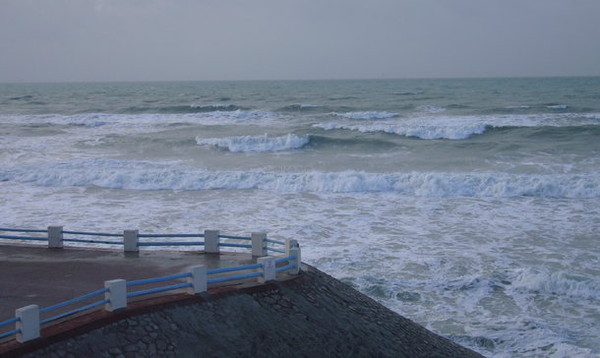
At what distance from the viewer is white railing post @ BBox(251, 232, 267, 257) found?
11.3 meters

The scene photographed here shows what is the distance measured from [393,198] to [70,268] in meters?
16.1

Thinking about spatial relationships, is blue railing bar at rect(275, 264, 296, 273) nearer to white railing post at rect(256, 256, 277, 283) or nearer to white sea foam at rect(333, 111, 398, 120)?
white railing post at rect(256, 256, 277, 283)

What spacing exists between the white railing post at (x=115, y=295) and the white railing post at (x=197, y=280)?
108 centimetres

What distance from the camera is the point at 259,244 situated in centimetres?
1136

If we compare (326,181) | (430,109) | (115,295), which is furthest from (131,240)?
(430,109)

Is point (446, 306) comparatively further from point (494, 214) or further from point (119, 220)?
point (119, 220)

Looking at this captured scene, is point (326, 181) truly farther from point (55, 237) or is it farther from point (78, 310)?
point (78, 310)

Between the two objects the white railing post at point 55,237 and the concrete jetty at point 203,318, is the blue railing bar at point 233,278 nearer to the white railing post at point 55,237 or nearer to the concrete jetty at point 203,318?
the concrete jetty at point 203,318

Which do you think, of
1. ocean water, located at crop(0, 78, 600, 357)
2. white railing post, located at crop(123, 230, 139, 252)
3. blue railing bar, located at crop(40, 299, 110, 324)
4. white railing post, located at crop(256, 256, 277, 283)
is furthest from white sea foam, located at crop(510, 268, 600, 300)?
blue railing bar, located at crop(40, 299, 110, 324)

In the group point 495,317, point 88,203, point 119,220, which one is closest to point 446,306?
point 495,317

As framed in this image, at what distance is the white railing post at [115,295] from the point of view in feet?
26.6

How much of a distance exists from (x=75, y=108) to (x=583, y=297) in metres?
63.9

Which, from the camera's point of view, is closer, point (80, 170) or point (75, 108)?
point (80, 170)

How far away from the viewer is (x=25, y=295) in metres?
9.23
